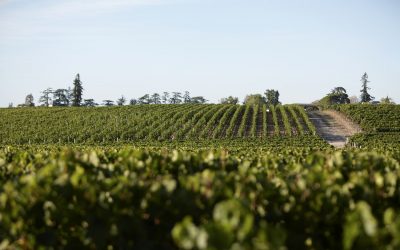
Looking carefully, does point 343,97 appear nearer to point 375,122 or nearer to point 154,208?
point 375,122

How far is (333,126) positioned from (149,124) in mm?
25175

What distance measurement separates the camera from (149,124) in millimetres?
57219

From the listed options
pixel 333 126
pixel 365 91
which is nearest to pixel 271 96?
pixel 365 91

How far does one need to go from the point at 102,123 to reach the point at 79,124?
11.2ft

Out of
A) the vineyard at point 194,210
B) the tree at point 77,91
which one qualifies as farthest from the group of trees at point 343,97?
the vineyard at point 194,210

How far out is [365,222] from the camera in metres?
2.82

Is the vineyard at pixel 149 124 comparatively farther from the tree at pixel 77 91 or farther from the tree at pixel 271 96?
the tree at pixel 271 96

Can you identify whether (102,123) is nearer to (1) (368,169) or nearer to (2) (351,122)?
(2) (351,122)

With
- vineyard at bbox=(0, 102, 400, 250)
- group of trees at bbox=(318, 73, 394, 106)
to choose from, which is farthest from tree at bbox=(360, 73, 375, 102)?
vineyard at bbox=(0, 102, 400, 250)

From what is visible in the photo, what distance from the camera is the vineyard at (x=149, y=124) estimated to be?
167 ft

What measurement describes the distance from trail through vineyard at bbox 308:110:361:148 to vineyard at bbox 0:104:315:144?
6.27 feet

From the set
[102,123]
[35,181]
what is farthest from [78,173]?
[102,123]

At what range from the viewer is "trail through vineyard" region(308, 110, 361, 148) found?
4975 centimetres

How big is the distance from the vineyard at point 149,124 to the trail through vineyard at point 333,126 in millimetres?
1913
